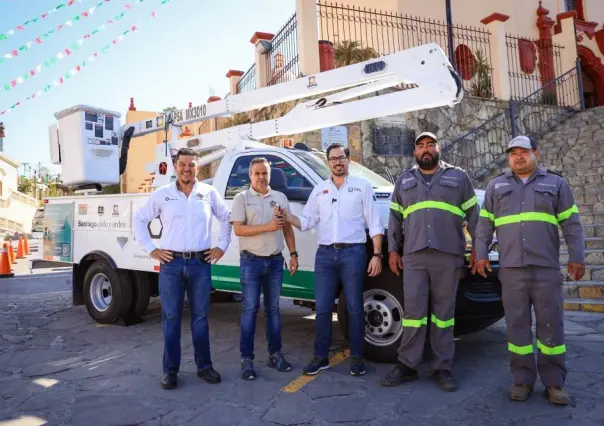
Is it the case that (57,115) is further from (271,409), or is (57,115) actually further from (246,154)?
(271,409)

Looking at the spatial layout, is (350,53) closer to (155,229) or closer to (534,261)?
(155,229)

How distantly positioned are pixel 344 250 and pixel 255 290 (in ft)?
2.80

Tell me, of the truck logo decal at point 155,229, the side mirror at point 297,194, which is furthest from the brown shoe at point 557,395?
the truck logo decal at point 155,229

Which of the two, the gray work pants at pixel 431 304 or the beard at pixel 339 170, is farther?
the beard at pixel 339 170

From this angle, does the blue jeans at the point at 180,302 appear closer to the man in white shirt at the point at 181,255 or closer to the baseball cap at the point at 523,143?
the man in white shirt at the point at 181,255

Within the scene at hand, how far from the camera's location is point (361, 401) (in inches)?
144

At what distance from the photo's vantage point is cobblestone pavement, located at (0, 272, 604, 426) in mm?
3412

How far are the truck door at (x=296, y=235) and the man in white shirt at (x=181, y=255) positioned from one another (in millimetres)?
948

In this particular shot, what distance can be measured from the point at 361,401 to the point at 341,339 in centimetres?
184

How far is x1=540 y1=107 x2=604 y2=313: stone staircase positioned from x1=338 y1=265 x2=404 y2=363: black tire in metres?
3.52

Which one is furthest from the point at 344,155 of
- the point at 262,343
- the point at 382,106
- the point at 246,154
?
the point at 262,343

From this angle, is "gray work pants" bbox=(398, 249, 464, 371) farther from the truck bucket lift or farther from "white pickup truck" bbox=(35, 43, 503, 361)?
the truck bucket lift

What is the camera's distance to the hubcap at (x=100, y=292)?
6.70 metres

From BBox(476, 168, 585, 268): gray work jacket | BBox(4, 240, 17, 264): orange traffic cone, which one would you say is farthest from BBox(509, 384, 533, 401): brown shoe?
BBox(4, 240, 17, 264): orange traffic cone
